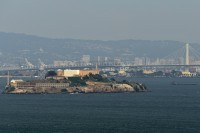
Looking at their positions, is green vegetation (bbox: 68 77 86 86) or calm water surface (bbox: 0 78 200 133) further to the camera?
green vegetation (bbox: 68 77 86 86)

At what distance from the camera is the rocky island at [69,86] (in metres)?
64.4

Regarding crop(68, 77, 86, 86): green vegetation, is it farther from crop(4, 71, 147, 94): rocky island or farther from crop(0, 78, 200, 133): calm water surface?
crop(0, 78, 200, 133): calm water surface

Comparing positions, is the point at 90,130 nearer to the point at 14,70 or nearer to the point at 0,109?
the point at 0,109

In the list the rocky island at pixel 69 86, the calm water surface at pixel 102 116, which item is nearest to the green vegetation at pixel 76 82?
the rocky island at pixel 69 86

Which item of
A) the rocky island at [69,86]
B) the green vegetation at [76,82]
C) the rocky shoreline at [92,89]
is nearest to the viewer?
the rocky shoreline at [92,89]

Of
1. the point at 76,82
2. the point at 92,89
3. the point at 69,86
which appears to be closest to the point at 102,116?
the point at 69,86

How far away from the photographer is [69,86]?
215 ft

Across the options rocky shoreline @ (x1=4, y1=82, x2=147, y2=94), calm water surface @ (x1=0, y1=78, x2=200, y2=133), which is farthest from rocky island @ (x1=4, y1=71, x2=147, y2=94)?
calm water surface @ (x1=0, y1=78, x2=200, y2=133)

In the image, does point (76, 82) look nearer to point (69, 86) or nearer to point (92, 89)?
point (69, 86)

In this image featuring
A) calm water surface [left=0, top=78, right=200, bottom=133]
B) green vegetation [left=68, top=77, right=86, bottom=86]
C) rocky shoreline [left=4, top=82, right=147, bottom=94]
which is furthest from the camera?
green vegetation [left=68, top=77, right=86, bottom=86]

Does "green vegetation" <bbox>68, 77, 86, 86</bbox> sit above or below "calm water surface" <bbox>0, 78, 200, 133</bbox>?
above

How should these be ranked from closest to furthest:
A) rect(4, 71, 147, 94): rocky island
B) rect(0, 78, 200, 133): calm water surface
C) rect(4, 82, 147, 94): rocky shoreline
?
rect(0, 78, 200, 133): calm water surface, rect(4, 82, 147, 94): rocky shoreline, rect(4, 71, 147, 94): rocky island

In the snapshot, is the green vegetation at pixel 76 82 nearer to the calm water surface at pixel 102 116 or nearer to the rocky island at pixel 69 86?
the rocky island at pixel 69 86

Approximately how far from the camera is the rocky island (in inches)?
2537
